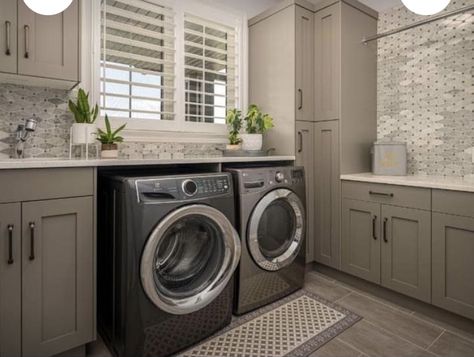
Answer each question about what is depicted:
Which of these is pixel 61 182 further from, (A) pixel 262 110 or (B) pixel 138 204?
(A) pixel 262 110

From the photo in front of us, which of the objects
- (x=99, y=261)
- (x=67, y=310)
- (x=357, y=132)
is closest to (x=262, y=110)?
(x=357, y=132)

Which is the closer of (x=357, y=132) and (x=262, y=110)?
(x=357, y=132)

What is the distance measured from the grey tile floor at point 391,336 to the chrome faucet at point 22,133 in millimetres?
1124

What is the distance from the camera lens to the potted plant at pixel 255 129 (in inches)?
101

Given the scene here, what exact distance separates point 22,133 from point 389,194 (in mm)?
2237

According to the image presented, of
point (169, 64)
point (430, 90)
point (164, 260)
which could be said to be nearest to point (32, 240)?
point (164, 260)

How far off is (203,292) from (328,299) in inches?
38.4

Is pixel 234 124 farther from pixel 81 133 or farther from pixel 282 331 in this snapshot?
pixel 282 331

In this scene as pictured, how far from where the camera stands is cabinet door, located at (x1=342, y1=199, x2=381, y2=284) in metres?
2.24

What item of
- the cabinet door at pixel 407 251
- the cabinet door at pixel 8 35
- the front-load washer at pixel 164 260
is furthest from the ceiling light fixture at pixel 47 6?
the cabinet door at pixel 407 251

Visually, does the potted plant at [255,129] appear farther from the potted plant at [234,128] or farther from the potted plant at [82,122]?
the potted plant at [82,122]

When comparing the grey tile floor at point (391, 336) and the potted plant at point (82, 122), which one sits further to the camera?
the potted plant at point (82, 122)

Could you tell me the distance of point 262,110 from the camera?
9.30 feet

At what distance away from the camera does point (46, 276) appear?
144 centimetres
